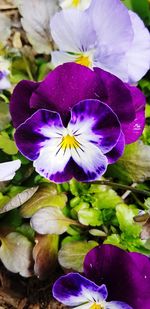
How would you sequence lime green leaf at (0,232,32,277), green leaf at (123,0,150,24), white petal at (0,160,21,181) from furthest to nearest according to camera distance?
green leaf at (123,0,150,24), lime green leaf at (0,232,32,277), white petal at (0,160,21,181)

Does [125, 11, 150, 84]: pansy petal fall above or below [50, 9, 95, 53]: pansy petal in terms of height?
below

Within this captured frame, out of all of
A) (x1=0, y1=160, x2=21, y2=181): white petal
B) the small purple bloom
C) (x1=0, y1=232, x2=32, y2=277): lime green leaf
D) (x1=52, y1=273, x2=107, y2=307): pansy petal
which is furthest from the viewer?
the small purple bloom

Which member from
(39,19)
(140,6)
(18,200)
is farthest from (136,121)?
(140,6)

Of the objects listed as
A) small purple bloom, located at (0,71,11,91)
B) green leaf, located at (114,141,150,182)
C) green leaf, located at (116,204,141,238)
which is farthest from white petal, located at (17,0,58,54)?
green leaf, located at (116,204,141,238)

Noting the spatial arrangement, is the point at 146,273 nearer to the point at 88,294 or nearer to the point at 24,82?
the point at 88,294

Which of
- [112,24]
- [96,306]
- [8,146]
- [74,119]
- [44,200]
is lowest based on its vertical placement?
[96,306]

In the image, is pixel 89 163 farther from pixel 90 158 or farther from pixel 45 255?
pixel 45 255

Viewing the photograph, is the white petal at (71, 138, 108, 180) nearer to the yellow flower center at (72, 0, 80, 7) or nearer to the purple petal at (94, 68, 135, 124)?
the purple petal at (94, 68, 135, 124)
